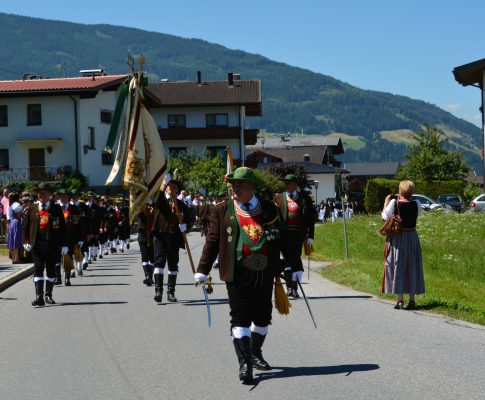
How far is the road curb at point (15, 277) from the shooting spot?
58.1ft

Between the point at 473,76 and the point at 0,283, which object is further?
the point at 473,76

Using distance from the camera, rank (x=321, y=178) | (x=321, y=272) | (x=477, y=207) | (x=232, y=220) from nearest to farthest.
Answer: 1. (x=232, y=220)
2. (x=321, y=272)
3. (x=477, y=207)
4. (x=321, y=178)

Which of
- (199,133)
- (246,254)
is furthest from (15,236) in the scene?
(199,133)

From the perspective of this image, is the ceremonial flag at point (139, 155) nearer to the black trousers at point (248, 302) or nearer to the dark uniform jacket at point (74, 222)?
the dark uniform jacket at point (74, 222)

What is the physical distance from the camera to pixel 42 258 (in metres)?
14.3

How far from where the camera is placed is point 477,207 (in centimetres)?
4169

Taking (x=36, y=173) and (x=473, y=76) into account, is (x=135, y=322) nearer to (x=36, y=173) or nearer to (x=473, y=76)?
(x=473, y=76)

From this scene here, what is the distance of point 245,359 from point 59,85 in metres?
49.1

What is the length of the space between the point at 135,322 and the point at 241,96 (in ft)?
218

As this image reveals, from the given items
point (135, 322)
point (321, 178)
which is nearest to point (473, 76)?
point (135, 322)

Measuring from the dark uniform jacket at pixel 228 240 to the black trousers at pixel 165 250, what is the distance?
19.8 feet

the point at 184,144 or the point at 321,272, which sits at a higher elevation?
the point at 184,144

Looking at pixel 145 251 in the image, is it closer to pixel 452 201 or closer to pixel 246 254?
pixel 246 254

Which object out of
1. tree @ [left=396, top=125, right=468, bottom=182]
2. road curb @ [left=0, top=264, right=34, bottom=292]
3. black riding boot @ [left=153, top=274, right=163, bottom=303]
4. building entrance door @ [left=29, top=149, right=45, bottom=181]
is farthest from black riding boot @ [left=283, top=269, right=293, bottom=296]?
tree @ [left=396, top=125, right=468, bottom=182]
